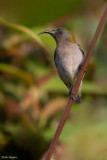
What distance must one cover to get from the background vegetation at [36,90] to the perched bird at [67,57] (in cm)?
22

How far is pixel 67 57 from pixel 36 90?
1.04 meters

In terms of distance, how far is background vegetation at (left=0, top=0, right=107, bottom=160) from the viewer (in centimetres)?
370

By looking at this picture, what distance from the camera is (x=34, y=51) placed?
16.7ft

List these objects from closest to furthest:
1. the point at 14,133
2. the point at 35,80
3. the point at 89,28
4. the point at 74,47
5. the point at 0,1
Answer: the point at 74,47, the point at 14,133, the point at 35,80, the point at 0,1, the point at 89,28

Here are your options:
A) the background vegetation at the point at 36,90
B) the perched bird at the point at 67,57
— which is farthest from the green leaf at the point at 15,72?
the perched bird at the point at 67,57

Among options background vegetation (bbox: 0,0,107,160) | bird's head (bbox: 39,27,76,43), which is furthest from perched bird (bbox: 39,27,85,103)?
background vegetation (bbox: 0,0,107,160)

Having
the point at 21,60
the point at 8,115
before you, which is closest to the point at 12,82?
the point at 21,60

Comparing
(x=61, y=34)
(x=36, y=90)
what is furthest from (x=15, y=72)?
(x=61, y=34)

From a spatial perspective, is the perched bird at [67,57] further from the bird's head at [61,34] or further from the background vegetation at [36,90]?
the background vegetation at [36,90]

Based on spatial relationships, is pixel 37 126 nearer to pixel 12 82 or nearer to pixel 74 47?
pixel 12 82

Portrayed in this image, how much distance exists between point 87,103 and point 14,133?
3.22 ft

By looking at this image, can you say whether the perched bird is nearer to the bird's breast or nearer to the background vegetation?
the bird's breast

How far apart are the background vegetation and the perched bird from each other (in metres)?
0.22

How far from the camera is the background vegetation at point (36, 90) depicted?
3.70m
